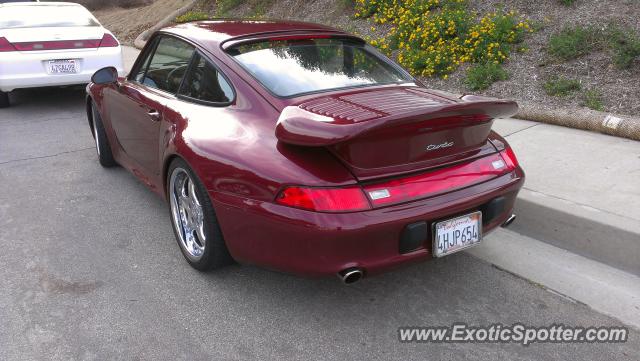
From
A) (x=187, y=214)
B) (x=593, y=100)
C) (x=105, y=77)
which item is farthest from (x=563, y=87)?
(x=105, y=77)

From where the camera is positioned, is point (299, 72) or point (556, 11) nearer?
point (299, 72)

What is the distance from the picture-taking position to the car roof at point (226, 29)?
11.3ft

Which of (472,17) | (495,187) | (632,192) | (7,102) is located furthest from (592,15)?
(7,102)

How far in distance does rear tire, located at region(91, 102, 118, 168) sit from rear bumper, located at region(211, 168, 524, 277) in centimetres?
262

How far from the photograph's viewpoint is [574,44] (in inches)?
240

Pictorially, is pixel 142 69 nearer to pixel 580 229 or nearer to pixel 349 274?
pixel 349 274

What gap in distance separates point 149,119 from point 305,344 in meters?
1.93

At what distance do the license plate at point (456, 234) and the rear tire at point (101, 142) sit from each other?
3.42 metres

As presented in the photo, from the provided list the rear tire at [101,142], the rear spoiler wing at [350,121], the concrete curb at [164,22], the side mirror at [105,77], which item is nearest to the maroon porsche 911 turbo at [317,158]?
the rear spoiler wing at [350,121]

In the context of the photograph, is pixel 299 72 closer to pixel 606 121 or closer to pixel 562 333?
pixel 562 333

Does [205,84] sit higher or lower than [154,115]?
higher

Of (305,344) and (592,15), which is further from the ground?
(592,15)

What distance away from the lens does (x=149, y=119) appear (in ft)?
12.2

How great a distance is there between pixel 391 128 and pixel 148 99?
2061 millimetres
